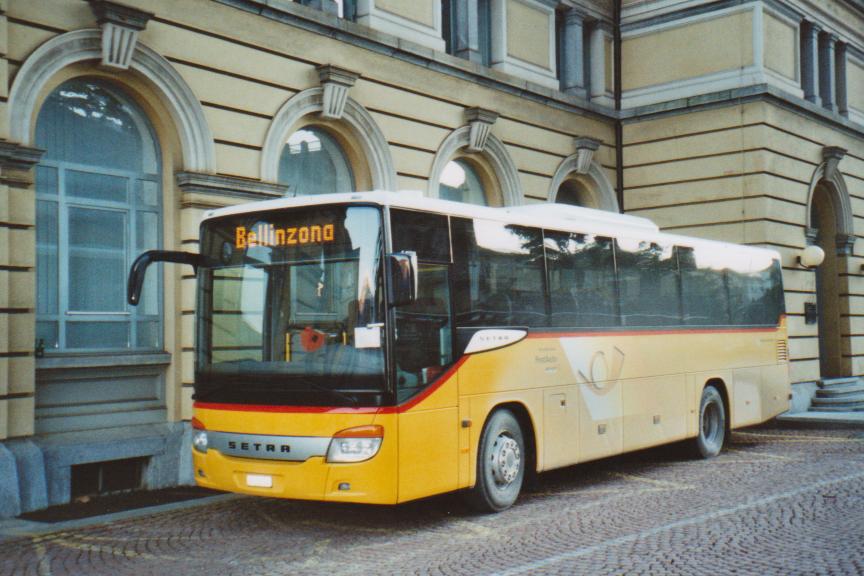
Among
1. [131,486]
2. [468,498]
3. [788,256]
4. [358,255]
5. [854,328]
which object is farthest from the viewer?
[854,328]

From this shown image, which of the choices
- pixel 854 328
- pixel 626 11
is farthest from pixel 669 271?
pixel 854 328

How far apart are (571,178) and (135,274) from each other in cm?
1264

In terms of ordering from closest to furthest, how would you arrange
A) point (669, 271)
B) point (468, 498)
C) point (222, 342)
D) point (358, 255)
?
1. point (358, 255)
2. point (222, 342)
3. point (468, 498)
4. point (669, 271)

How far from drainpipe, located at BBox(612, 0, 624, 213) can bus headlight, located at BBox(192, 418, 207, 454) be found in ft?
45.1

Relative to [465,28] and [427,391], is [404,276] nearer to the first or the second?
[427,391]

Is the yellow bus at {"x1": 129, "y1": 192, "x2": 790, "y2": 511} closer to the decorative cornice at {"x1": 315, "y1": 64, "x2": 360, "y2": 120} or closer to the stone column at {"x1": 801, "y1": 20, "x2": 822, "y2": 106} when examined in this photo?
the decorative cornice at {"x1": 315, "y1": 64, "x2": 360, "y2": 120}

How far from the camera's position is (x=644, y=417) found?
1185 cm

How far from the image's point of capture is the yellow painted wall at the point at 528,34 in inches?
700

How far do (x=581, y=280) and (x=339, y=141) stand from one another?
5236 mm

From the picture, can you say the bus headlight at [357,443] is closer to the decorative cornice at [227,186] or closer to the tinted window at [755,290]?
the decorative cornice at [227,186]

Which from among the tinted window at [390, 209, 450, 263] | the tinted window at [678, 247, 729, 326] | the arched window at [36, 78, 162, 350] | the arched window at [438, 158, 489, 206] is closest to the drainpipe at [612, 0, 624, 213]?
the arched window at [438, 158, 489, 206]

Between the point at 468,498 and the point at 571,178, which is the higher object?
the point at 571,178

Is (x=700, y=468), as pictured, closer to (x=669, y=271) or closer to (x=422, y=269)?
(x=669, y=271)

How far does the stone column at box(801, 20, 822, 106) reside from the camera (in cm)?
2125
